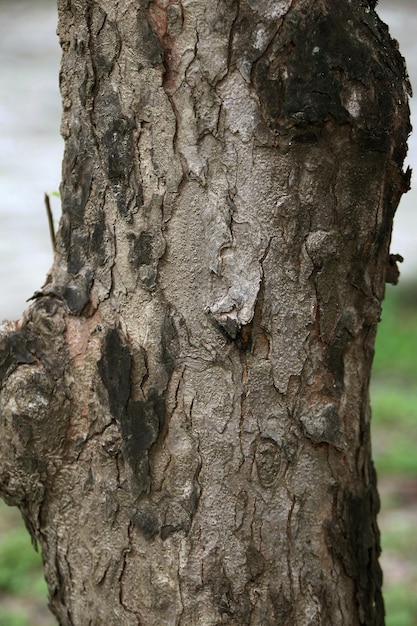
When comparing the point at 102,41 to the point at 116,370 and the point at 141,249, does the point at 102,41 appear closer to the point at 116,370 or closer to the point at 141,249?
the point at 141,249

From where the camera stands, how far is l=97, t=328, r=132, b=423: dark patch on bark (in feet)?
4.50

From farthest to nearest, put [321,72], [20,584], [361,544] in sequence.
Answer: [20,584], [361,544], [321,72]

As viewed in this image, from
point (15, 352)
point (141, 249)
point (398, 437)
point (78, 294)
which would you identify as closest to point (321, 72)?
point (141, 249)

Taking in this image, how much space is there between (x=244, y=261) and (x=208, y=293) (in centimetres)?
7

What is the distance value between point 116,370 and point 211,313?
0.17 m

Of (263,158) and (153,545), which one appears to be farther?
(153,545)

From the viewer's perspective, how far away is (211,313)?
1.33 metres

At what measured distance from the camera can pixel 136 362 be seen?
137 cm

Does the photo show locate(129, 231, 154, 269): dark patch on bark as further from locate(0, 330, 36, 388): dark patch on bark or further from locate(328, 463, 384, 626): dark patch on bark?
locate(328, 463, 384, 626): dark patch on bark

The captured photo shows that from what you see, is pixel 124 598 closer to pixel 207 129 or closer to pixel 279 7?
pixel 207 129

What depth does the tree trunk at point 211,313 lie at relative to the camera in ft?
4.21

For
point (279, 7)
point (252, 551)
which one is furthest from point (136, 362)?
point (279, 7)

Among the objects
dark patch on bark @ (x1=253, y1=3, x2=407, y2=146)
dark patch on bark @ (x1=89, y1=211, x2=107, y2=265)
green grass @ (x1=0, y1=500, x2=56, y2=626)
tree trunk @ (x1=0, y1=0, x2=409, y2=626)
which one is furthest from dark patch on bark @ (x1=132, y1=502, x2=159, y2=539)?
green grass @ (x1=0, y1=500, x2=56, y2=626)

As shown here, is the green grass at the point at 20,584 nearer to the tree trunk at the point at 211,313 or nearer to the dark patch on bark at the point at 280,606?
the tree trunk at the point at 211,313
